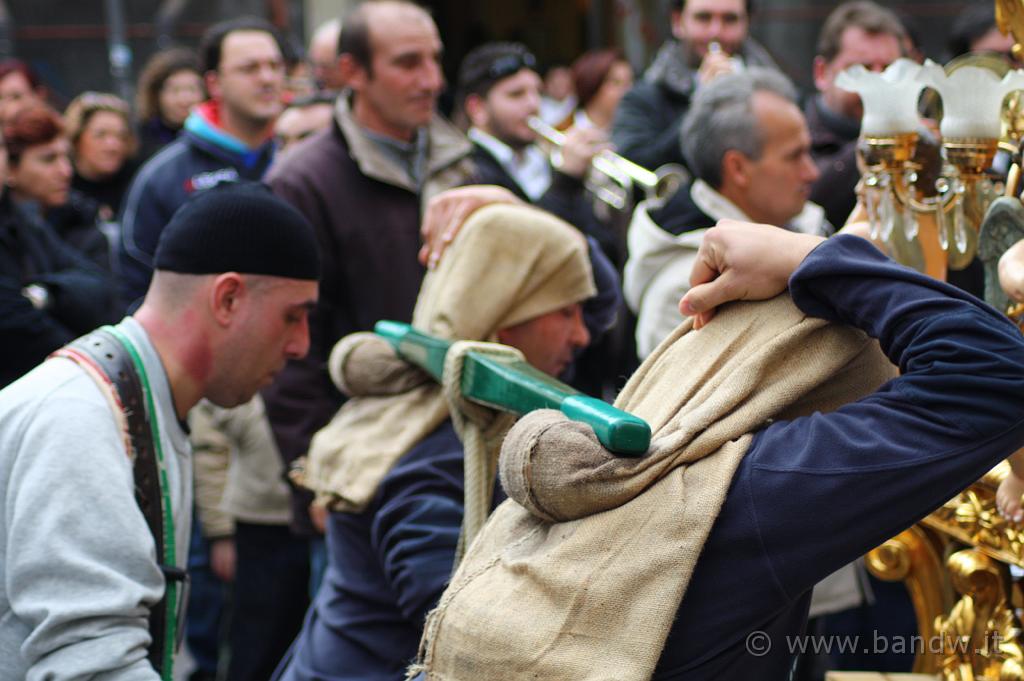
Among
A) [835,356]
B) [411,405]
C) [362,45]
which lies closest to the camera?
[835,356]

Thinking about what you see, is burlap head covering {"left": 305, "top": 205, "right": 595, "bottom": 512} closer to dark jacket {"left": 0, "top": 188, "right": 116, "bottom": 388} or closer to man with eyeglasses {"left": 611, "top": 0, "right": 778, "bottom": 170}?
dark jacket {"left": 0, "top": 188, "right": 116, "bottom": 388}

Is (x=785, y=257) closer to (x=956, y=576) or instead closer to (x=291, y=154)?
(x=956, y=576)

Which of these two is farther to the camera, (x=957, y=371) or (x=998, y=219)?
(x=998, y=219)

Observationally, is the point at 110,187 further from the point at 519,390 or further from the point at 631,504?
the point at 631,504

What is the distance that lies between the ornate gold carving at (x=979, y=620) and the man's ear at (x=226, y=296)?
140 centimetres

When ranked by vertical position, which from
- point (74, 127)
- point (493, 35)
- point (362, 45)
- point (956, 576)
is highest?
point (362, 45)

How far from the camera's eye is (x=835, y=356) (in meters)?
1.77

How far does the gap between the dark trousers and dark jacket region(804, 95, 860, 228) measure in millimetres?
2264

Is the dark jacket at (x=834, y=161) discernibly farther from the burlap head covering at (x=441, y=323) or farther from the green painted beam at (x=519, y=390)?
the green painted beam at (x=519, y=390)

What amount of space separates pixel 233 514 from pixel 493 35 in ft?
42.1

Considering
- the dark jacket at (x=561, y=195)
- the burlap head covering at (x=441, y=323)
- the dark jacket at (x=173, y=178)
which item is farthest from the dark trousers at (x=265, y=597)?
the burlap head covering at (x=441, y=323)

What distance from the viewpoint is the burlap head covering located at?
8.80 ft

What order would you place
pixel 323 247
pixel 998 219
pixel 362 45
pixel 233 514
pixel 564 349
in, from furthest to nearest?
pixel 233 514 < pixel 362 45 < pixel 323 247 < pixel 564 349 < pixel 998 219

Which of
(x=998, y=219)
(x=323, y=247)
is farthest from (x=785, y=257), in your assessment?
(x=323, y=247)
